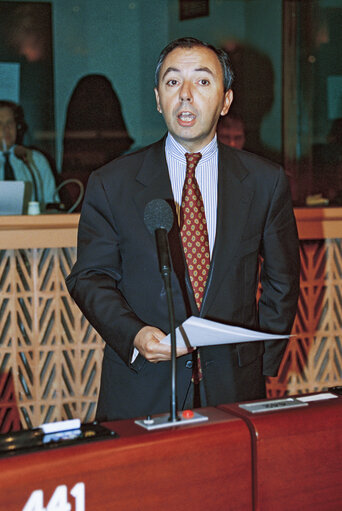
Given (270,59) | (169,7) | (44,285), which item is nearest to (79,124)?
(169,7)

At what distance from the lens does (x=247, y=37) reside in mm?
7125

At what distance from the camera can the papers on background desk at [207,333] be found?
1.26 meters

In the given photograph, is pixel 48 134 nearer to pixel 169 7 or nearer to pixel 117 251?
pixel 169 7

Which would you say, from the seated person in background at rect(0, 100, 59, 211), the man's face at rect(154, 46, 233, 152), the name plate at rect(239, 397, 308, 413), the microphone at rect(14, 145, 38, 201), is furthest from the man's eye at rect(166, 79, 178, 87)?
the seated person in background at rect(0, 100, 59, 211)

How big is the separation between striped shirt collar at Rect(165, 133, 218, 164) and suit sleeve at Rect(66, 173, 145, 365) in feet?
0.65

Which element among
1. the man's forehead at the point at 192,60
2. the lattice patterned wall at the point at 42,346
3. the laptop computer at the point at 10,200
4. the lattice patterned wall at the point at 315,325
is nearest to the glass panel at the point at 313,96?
the lattice patterned wall at the point at 315,325

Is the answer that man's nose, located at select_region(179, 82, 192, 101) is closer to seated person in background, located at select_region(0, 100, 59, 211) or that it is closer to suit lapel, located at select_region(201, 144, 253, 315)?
suit lapel, located at select_region(201, 144, 253, 315)

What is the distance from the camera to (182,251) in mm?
1685

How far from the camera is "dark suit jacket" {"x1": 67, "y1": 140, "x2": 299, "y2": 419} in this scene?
1.67 m

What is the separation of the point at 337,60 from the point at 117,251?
591cm

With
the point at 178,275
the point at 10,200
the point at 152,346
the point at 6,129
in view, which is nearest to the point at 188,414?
the point at 152,346

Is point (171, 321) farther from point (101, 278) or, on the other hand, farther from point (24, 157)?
point (24, 157)

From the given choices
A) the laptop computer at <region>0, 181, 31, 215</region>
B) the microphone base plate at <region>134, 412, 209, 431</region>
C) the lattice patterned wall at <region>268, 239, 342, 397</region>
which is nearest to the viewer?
the microphone base plate at <region>134, 412, 209, 431</region>

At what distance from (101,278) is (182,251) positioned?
0.20 m
